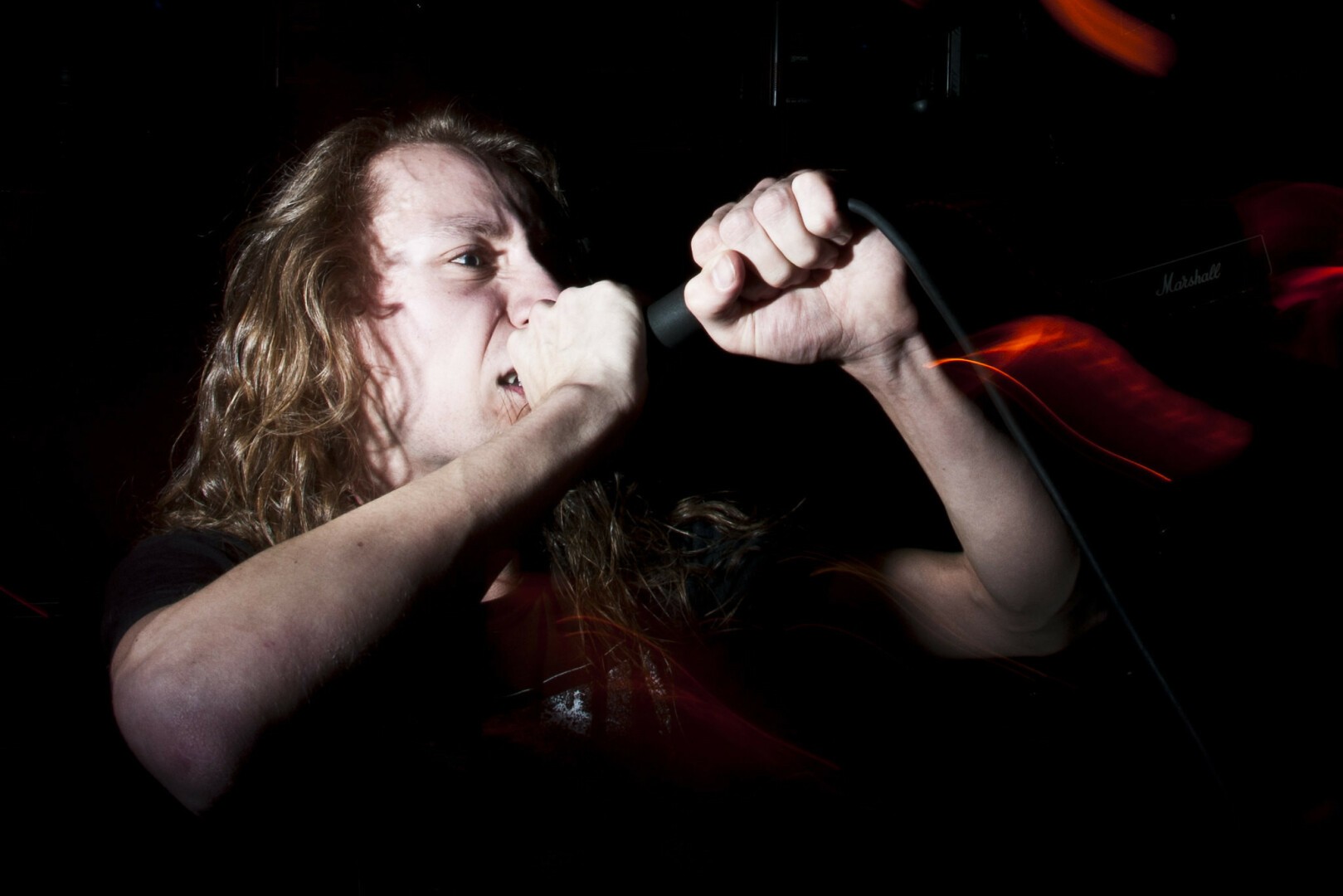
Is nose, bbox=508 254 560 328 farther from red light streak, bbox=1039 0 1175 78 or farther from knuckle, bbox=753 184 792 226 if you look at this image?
red light streak, bbox=1039 0 1175 78

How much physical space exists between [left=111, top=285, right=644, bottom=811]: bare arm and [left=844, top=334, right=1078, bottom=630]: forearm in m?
0.58

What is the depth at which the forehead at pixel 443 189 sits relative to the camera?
1.27 meters

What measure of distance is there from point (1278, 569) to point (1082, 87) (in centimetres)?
150

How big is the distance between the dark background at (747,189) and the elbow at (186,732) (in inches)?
36.1

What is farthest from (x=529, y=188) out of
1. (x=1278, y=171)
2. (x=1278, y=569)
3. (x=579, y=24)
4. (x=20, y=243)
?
(x=1278, y=569)

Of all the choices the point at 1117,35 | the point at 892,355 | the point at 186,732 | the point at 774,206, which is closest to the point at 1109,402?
the point at 1117,35

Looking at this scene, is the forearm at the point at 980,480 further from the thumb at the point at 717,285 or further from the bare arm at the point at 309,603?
the bare arm at the point at 309,603

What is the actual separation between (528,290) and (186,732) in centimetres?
87

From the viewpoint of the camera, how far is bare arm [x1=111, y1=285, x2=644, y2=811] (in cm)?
57

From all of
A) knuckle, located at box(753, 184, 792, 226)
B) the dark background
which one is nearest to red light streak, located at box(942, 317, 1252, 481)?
the dark background

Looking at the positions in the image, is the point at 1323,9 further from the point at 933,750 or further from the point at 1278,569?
the point at 933,750

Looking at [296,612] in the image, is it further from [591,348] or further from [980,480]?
[980,480]

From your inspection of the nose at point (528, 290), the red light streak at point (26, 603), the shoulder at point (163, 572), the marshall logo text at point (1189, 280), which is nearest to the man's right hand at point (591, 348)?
the nose at point (528, 290)

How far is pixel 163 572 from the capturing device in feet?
2.96
